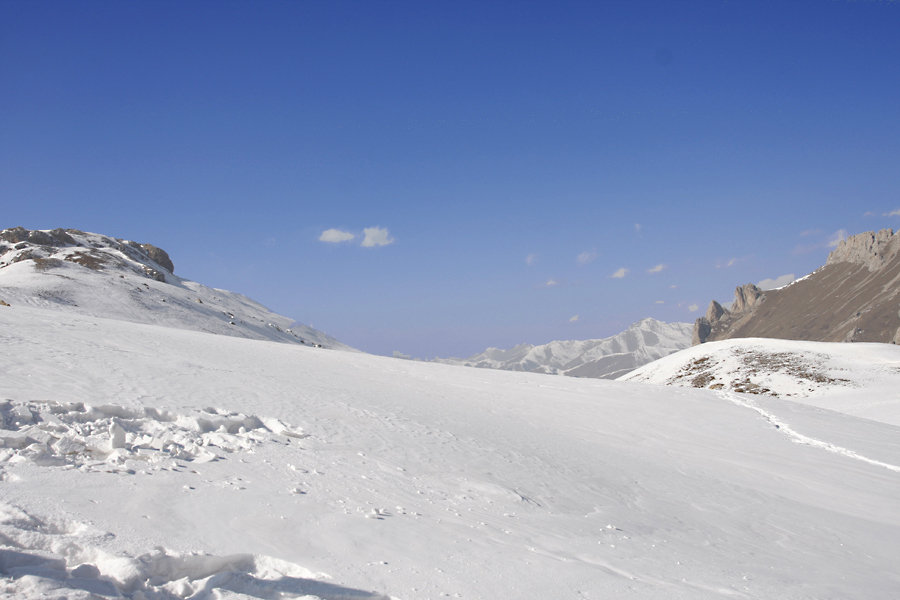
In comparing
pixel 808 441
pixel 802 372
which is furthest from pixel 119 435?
pixel 802 372

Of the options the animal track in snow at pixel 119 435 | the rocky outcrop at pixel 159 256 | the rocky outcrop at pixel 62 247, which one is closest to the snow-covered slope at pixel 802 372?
the animal track in snow at pixel 119 435

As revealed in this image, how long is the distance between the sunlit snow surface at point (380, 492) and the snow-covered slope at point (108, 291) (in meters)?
19.5

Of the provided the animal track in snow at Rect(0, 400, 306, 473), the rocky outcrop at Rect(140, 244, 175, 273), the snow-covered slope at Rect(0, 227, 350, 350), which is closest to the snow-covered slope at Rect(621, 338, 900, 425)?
the animal track in snow at Rect(0, 400, 306, 473)

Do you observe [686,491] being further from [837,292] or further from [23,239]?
[837,292]

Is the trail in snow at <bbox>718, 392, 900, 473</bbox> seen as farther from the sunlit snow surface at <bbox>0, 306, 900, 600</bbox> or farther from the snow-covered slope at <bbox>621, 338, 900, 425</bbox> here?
the snow-covered slope at <bbox>621, 338, 900, 425</bbox>

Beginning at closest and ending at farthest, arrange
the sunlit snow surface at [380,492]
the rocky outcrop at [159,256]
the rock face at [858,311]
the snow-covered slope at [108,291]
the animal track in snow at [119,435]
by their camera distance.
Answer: the sunlit snow surface at [380,492] → the animal track in snow at [119,435] → the snow-covered slope at [108,291] → the rocky outcrop at [159,256] → the rock face at [858,311]

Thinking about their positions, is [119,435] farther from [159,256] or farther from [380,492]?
[159,256]

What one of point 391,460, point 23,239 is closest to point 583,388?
point 391,460

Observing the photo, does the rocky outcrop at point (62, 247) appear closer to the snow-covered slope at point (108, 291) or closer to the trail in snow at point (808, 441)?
the snow-covered slope at point (108, 291)

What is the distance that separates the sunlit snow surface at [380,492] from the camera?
199 inches

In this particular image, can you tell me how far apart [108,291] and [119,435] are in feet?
118

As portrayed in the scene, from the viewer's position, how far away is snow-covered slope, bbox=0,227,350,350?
34219 millimetres

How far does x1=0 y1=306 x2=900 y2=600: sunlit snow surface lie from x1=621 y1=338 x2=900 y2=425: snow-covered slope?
1222cm

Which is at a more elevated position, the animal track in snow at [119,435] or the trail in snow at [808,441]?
the animal track in snow at [119,435]
